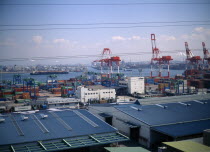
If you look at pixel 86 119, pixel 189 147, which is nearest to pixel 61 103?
pixel 86 119

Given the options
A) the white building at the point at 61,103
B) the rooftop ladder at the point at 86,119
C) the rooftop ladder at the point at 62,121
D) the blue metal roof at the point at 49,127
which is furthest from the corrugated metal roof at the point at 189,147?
the white building at the point at 61,103

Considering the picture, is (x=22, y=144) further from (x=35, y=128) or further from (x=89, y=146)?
(x=89, y=146)

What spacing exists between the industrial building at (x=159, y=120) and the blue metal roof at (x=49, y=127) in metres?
0.59

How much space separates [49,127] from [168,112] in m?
2.31

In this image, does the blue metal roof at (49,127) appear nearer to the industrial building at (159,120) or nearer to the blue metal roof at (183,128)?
the industrial building at (159,120)

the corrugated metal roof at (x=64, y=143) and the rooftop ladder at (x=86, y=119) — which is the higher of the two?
the rooftop ladder at (x=86, y=119)

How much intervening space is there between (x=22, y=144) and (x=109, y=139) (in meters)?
1.15

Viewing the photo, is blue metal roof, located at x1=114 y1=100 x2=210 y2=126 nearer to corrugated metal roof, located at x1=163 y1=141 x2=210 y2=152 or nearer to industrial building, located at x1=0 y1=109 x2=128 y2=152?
industrial building, located at x1=0 y1=109 x2=128 y2=152

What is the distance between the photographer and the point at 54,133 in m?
3.09

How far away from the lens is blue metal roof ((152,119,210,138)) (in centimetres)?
317

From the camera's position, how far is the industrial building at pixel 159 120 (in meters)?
3.39

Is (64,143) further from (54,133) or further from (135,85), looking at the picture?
(135,85)

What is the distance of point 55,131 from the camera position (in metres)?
3.16

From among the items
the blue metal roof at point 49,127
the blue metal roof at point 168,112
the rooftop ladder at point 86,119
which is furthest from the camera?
the blue metal roof at point 168,112
